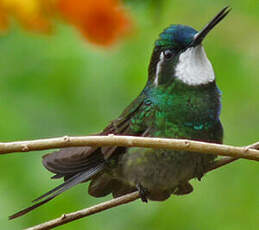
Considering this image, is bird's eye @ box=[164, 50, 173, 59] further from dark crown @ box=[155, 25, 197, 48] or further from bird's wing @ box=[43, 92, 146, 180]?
bird's wing @ box=[43, 92, 146, 180]

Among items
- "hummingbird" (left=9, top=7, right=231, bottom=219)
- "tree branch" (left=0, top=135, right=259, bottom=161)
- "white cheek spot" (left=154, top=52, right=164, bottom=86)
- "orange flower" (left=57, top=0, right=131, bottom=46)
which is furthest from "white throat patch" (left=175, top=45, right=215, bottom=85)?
"tree branch" (left=0, top=135, right=259, bottom=161)

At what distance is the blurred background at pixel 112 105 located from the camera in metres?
3.96

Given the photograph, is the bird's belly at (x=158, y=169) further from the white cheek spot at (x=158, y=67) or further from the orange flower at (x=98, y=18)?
the orange flower at (x=98, y=18)

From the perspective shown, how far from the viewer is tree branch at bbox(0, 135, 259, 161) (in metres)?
2.14

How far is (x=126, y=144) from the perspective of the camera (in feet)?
7.25

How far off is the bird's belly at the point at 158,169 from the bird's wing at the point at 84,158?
3.8 inches

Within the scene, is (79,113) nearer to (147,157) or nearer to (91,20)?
(147,157)

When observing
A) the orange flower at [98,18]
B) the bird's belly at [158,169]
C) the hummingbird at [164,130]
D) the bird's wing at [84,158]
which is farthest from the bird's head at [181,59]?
the orange flower at [98,18]

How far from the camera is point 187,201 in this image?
159 inches

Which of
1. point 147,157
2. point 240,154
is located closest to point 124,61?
point 147,157

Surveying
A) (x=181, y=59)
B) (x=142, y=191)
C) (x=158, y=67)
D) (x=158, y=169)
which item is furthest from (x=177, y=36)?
(x=142, y=191)

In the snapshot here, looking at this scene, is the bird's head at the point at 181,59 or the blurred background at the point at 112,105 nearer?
the bird's head at the point at 181,59

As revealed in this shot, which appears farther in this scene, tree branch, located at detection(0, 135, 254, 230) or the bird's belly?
the bird's belly

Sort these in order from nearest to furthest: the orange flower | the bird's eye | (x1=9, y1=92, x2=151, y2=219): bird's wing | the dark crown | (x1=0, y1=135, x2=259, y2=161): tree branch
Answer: (x1=0, y1=135, x2=259, y2=161): tree branch < the orange flower < (x1=9, y1=92, x2=151, y2=219): bird's wing < the dark crown < the bird's eye
